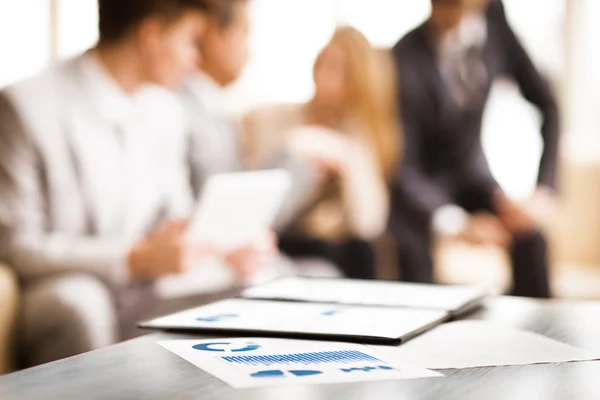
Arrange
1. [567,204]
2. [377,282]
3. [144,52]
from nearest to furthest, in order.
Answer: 1. [377,282]
2. [144,52]
3. [567,204]

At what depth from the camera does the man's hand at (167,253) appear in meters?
2.04

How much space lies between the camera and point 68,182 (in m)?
1.98

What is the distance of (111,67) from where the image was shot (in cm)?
219

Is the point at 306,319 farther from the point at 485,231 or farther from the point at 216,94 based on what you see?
the point at 485,231

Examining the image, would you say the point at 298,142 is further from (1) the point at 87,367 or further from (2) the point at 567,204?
(1) the point at 87,367

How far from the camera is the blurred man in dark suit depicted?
9.87 feet

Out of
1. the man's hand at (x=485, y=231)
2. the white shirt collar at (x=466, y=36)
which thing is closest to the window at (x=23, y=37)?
the white shirt collar at (x=466, y=36)

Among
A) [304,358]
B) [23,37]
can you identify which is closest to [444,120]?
[23,37]

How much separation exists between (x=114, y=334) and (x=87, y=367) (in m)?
1.23

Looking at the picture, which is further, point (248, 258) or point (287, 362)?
point (248, 258)

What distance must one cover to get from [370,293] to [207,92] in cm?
156

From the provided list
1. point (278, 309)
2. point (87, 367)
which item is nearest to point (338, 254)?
point (278, 309)

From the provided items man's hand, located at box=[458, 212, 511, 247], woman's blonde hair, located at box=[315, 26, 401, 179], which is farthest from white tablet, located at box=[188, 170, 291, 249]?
man's hand, located at box=[458, 212, 511, 247]

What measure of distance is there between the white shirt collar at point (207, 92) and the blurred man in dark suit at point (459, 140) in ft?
2.44
